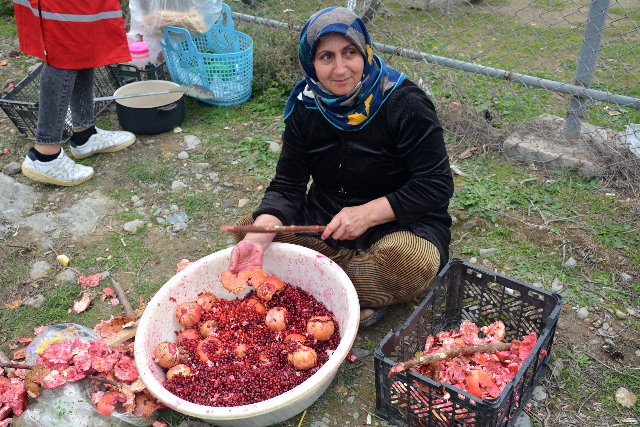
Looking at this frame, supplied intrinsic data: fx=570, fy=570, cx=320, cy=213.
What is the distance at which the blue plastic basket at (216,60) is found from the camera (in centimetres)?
439

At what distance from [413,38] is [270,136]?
191 cm

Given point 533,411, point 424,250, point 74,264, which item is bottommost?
point 74,264

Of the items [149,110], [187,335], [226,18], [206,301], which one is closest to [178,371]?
[187,335]

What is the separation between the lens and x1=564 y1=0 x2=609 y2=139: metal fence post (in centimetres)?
324

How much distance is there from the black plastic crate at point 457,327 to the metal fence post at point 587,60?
5.06 ft

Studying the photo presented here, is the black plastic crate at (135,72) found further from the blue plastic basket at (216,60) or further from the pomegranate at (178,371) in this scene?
the pomegranate at (178,371)

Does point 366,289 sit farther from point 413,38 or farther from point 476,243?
point 413,38

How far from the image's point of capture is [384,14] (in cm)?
575

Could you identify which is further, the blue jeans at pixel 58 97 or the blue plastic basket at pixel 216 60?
the blue plastic basket at pixel 216 60

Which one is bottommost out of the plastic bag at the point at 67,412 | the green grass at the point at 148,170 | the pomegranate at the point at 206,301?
the green grass at the point at 148,170

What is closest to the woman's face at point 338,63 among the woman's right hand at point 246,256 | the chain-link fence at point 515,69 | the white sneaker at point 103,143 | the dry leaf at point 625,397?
the woman's right hand at point 246,256

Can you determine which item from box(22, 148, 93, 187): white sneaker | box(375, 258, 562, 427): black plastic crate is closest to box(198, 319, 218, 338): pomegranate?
box(375, 258, 562, 427): black plastic crate

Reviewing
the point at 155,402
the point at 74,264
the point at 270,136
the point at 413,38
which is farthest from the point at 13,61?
the point at 155,402

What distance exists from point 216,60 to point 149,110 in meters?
0.64
